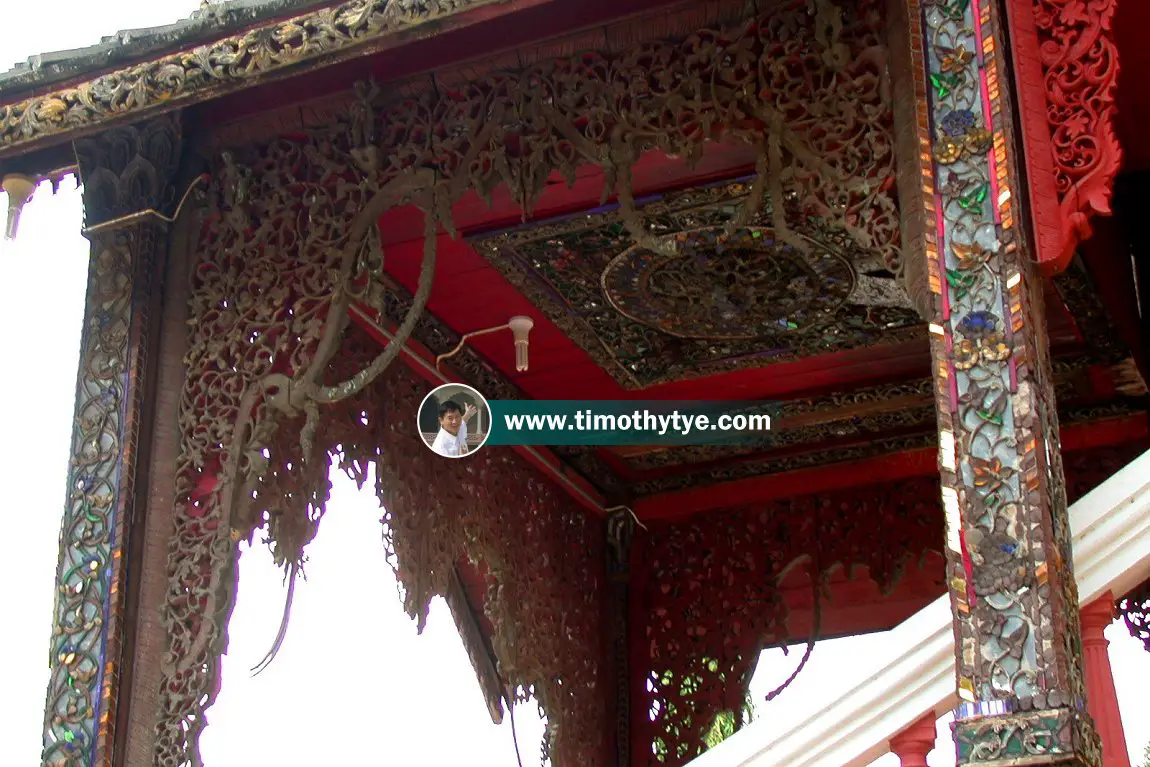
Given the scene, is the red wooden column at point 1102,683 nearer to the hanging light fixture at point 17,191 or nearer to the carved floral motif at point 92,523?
the carved floral motif at point 92,523

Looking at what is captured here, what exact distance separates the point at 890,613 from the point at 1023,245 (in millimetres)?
5108

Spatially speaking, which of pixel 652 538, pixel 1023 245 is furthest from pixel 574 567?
pixel 1023 245

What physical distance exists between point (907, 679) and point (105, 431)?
2629 mm

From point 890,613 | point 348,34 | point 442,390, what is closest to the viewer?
point 348,34

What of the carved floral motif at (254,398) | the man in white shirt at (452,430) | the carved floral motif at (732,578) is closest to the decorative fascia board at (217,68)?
the carved floral motif at (254,398)

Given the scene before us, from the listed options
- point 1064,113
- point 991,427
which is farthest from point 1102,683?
point 1064,113

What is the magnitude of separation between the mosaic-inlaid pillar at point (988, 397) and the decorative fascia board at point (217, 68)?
3.87 ft

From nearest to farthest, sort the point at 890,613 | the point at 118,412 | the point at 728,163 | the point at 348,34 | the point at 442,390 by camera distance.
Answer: the point at 348,34 < the point at 118,412 < the point at 728,163 < the point at 442,390 < the point at 890,613

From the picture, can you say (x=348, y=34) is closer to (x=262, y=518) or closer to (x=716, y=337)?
(x=262, y=518)

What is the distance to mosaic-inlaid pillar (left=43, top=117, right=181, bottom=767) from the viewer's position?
14.8 ft

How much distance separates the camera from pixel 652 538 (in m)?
7.98

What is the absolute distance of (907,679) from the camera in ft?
11.3

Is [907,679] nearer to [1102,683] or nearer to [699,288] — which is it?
[1102,683]

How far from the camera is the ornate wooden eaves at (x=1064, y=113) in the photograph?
3.68 metres
